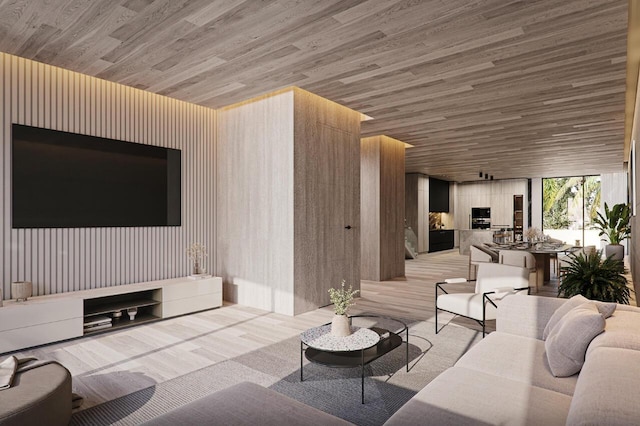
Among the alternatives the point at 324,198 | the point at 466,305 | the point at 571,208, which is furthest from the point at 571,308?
the point at 571,208

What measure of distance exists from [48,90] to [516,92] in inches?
208

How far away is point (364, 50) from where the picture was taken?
12.2 feet

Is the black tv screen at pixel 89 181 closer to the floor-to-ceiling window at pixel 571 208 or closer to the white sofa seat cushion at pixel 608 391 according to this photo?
the white sofa seat cushion at pixel 608 391

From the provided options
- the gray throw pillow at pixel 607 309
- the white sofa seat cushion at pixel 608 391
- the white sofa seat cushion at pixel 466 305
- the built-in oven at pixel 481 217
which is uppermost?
the built-in oven at pixel 481 217

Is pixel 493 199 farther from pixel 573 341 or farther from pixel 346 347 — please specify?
pixel 573 341

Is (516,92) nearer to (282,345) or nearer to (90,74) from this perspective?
(282,345)

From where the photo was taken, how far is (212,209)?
5.89m

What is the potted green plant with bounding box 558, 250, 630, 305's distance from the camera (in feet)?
12.7

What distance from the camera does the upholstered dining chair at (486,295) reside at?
3.91 m

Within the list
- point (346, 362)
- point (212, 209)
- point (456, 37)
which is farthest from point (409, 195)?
point (346, 362)

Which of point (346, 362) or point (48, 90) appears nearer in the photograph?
point (346, 362)

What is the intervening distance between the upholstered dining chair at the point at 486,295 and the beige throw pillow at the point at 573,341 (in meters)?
1.54

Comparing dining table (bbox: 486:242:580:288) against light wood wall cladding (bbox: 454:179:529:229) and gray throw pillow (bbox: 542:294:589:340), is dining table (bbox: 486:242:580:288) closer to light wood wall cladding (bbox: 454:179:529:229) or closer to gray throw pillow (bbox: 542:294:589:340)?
gray throw pillow (bbox: 542:294:589:340)

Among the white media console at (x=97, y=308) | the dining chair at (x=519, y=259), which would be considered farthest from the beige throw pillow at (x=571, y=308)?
the dining chair at (x=519, y=259)
